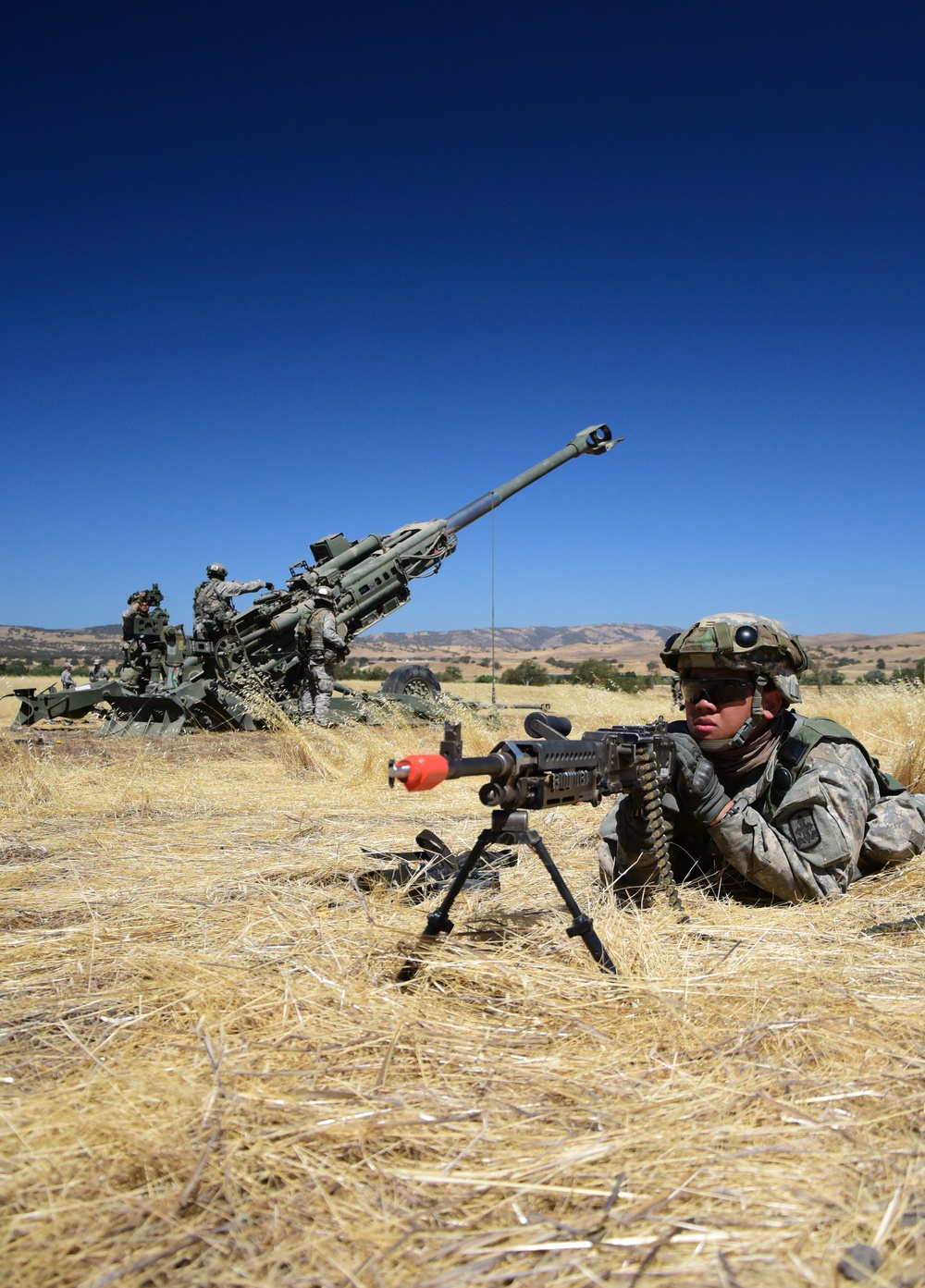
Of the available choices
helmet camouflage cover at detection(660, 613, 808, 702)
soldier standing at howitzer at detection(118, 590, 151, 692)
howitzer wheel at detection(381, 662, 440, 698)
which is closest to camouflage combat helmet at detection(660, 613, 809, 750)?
helmet camouflage cover at detection(660, 613, 808, 702)

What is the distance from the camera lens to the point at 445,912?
2.63 m

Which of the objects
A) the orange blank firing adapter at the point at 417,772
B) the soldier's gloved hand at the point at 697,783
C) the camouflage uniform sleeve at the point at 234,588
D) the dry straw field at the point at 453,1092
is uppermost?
the camouflage uniform sleeve at the point at 234,588

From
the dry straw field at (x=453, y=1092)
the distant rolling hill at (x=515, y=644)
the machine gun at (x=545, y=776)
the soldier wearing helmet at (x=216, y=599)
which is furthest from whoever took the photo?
the distant rolling hill at (x=515, y=644)

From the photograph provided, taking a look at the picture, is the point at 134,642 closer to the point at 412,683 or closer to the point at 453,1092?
the point at 412,683

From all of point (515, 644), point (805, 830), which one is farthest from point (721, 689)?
point (515, 644)

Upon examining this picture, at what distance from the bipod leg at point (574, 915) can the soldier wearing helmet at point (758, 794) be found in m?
0.67

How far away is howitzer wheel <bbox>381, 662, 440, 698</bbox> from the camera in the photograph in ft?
43.4

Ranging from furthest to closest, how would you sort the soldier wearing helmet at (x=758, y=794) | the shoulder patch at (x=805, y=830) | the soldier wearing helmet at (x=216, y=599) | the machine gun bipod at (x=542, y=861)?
the soldier wearing helmet at (x=216, y=599) → the shoulder patch at (x=805, y=830) → the soldier wearing helmet at (x=758, y=794) → the machine gun bipod at (x=542, y=861)

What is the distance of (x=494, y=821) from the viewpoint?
253 centimetres

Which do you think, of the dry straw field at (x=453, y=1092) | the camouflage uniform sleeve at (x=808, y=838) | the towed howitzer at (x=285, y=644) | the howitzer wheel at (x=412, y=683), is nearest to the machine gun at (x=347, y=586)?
the towed howitzer at (x=285, y=644)

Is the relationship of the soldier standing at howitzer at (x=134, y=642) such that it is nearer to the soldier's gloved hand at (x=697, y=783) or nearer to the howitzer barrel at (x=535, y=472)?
the howitzer barrel at (x=535, y=472)

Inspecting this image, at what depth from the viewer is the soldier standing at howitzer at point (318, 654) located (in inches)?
466

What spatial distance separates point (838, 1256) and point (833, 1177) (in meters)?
0.22

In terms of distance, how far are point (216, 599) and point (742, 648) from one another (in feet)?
31.9
